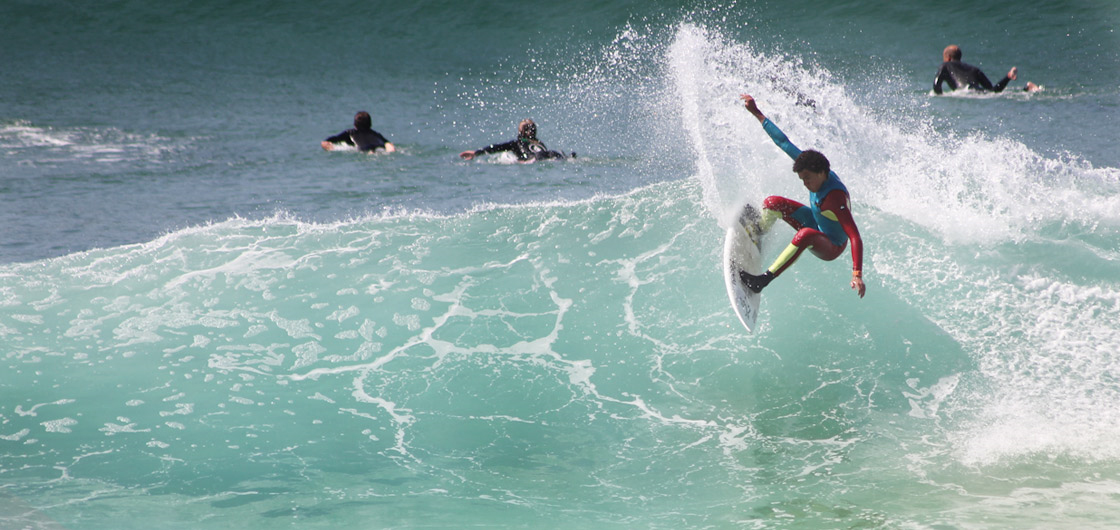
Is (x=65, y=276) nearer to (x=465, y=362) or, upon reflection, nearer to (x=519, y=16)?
(x=465, y=362)

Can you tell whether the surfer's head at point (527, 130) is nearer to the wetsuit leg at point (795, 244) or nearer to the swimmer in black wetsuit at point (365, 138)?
the swimmer in black wetsuit at point (365, 138)

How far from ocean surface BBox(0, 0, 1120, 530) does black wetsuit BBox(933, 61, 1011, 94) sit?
122 inches

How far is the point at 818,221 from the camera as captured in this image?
597cm

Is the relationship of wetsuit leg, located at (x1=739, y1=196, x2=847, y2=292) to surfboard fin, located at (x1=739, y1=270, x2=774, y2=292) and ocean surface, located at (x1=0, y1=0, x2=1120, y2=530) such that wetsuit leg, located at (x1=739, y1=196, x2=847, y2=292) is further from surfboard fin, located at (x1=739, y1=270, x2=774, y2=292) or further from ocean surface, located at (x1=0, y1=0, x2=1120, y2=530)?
ocean surface, located at (x1=0, y1=0, x2=1120, y2=530)

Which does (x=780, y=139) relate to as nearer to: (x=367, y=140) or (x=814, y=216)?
(x=814, y=216)

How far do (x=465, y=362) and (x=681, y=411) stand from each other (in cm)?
164

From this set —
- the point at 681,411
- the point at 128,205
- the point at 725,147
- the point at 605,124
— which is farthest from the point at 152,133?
the point at 681,411

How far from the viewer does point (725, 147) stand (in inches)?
348

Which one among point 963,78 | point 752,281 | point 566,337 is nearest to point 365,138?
point 566,337

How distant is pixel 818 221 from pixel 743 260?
609 millimetres

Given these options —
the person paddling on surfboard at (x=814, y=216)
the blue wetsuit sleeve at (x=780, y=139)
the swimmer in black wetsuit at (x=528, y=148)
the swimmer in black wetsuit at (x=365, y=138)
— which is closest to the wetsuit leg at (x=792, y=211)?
the person paddling on surfboard at (x=814, y=216)

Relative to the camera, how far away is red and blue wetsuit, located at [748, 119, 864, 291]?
567 centimetres

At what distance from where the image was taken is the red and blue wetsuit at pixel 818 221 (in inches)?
223


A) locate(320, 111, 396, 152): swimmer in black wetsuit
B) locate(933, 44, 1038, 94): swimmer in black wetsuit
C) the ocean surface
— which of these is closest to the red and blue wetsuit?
the ocean surface
